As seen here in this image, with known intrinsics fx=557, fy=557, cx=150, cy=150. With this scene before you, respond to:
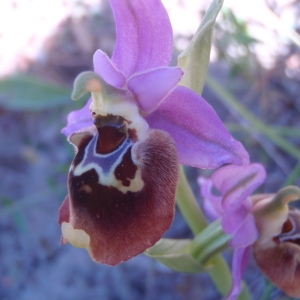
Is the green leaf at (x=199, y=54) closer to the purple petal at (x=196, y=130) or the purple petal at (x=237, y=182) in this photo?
the purple petal at (x=196, y=130)

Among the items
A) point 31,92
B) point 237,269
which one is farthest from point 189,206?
point 31,92

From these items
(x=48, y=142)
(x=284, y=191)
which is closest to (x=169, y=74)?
(x=284, y=191)

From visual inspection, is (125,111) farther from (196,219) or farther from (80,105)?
(80,105)

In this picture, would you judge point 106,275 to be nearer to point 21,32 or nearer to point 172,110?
point 172,110

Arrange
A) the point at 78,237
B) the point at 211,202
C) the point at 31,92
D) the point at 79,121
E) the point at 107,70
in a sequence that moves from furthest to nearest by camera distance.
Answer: the point at 31,92, the point at 211,202, the point at 79,121, the point at 107,70, the point at 78,237

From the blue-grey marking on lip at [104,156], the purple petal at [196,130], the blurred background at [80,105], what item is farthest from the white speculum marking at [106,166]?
the blurred background at [80,105]

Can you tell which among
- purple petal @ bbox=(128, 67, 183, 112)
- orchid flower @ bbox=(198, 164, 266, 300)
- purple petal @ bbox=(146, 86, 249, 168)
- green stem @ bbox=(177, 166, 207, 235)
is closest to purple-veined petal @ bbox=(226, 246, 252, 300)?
orchid flower @ bbox=(198, 164, 266, 300)

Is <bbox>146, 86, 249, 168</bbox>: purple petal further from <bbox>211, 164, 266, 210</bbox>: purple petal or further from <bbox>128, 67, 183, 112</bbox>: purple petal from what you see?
<bbox>211, 164, 266, 210</bbox>: purple petal

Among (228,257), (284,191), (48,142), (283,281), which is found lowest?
(48,142)
